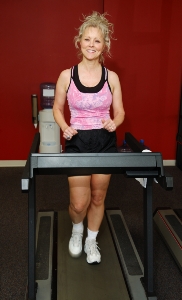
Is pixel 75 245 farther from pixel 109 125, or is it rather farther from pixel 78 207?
pixel 109 125

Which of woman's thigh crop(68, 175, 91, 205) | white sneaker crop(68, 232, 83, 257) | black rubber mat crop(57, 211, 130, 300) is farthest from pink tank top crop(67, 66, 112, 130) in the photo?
black rubber mat crop(57, 211, 130, 300)

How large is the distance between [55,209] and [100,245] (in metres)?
0.93

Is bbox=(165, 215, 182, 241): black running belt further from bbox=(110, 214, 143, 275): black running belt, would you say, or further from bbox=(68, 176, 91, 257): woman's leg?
bbox=(68, 176, 91, 257): woman's leg

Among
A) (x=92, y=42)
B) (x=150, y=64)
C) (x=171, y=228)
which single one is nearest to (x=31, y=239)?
(x=92, y=42)

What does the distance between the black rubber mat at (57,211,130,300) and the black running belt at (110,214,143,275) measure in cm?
7

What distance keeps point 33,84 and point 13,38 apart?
57 cm

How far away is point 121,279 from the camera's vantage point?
6.72 feet

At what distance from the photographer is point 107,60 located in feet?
13.4

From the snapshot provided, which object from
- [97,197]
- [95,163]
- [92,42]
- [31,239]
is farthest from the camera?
[97,197]

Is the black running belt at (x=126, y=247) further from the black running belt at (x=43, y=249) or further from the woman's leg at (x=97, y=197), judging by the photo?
the black running belt at (x=43, y=249)

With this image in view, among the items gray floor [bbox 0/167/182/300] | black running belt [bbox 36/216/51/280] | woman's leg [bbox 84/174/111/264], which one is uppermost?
woman's leg [bbox 84/174/111/264]

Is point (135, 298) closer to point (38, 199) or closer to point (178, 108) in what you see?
point (38, 199)

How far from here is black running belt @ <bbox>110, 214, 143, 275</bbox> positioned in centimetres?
214

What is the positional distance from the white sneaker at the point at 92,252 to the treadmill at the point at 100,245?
4 centimetres
